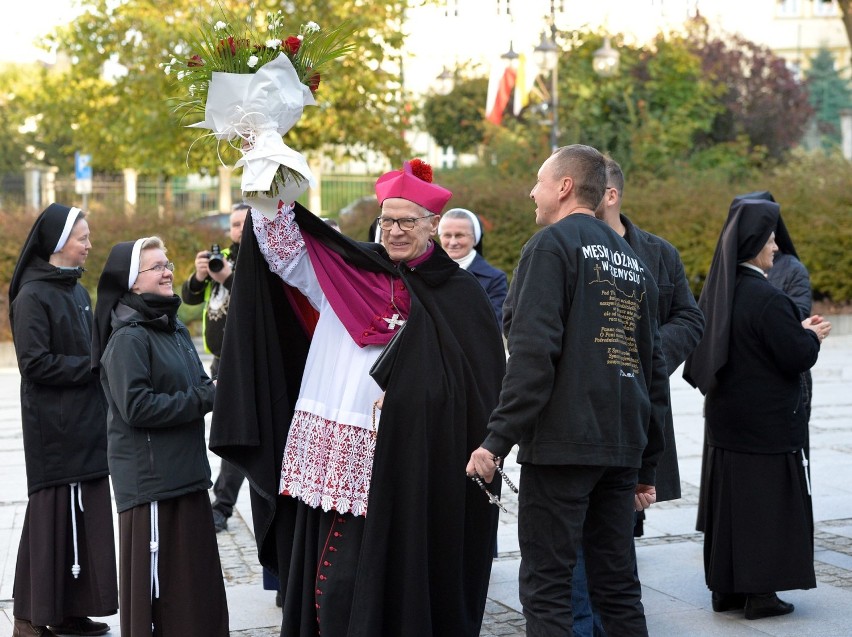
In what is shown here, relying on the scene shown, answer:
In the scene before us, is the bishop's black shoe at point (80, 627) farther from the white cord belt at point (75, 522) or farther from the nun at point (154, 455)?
the nun at point (154, 455)

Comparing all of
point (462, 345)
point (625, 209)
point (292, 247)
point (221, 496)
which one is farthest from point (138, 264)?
point (625, 209)

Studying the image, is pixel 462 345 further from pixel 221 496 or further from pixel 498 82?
pixel 498 82

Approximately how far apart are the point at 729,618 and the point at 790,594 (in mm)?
540

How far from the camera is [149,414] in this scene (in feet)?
15.6

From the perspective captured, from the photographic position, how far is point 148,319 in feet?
16.3

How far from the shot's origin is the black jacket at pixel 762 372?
18.7 feet

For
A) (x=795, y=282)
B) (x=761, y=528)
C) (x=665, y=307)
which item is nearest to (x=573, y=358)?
(x=665, y=307)

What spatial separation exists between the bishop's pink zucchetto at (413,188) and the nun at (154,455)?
101cm

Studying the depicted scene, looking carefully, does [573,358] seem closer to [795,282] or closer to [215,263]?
[795,282]

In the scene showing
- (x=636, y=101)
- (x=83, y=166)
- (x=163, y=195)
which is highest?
(x=636, y=101)

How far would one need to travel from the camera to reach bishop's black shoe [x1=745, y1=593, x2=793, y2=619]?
580 centimetres

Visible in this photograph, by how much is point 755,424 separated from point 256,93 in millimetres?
2937

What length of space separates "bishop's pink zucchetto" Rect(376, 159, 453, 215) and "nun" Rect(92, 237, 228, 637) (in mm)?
1007

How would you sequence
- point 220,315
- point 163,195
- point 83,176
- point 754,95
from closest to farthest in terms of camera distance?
point 220,315, point 163,195, point 83,176, point 754,95
